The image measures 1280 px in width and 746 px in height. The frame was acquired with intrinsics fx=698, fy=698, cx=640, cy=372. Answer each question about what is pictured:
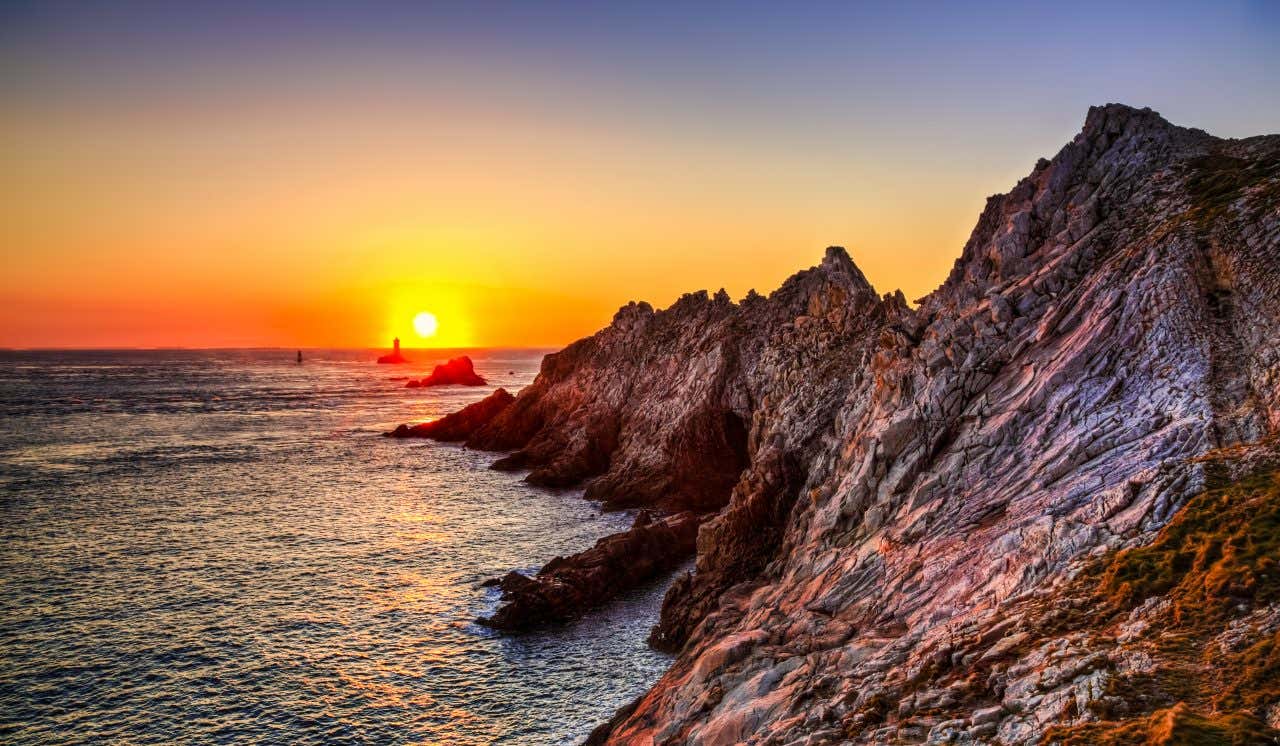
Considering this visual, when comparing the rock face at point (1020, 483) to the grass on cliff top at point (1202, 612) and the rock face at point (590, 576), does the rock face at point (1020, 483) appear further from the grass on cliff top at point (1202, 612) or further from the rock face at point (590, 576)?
the rock face at point (590, 576)

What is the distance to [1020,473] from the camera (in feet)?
71.5

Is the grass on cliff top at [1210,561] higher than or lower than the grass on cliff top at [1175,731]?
higher

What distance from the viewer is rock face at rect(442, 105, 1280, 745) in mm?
14688

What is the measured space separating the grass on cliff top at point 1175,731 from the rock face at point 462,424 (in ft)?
307

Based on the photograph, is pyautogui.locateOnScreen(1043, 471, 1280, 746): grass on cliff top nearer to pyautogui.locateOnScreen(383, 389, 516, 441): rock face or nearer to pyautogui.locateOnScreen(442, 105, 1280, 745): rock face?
Result: pyautogui.locateOnScreen(442, 105, 1280, 745): rock face

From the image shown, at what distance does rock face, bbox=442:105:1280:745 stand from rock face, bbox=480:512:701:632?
6420mm

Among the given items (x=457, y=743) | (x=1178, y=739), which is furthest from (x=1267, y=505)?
(x=457, y=743)

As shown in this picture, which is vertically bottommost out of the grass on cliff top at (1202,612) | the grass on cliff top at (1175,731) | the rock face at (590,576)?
the rock face at (590,576)

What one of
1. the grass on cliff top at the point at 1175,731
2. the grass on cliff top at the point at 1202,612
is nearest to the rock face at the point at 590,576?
the grass on cliff top at the point at 1202,612

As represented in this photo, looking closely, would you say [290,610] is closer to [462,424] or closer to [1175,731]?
[1175,731]

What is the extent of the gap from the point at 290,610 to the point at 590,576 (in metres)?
16.3

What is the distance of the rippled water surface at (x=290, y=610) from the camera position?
91.7ft

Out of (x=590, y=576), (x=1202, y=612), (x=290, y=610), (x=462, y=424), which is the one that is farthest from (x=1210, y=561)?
(x=462, y=424)

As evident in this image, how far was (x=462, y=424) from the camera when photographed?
338 ft
